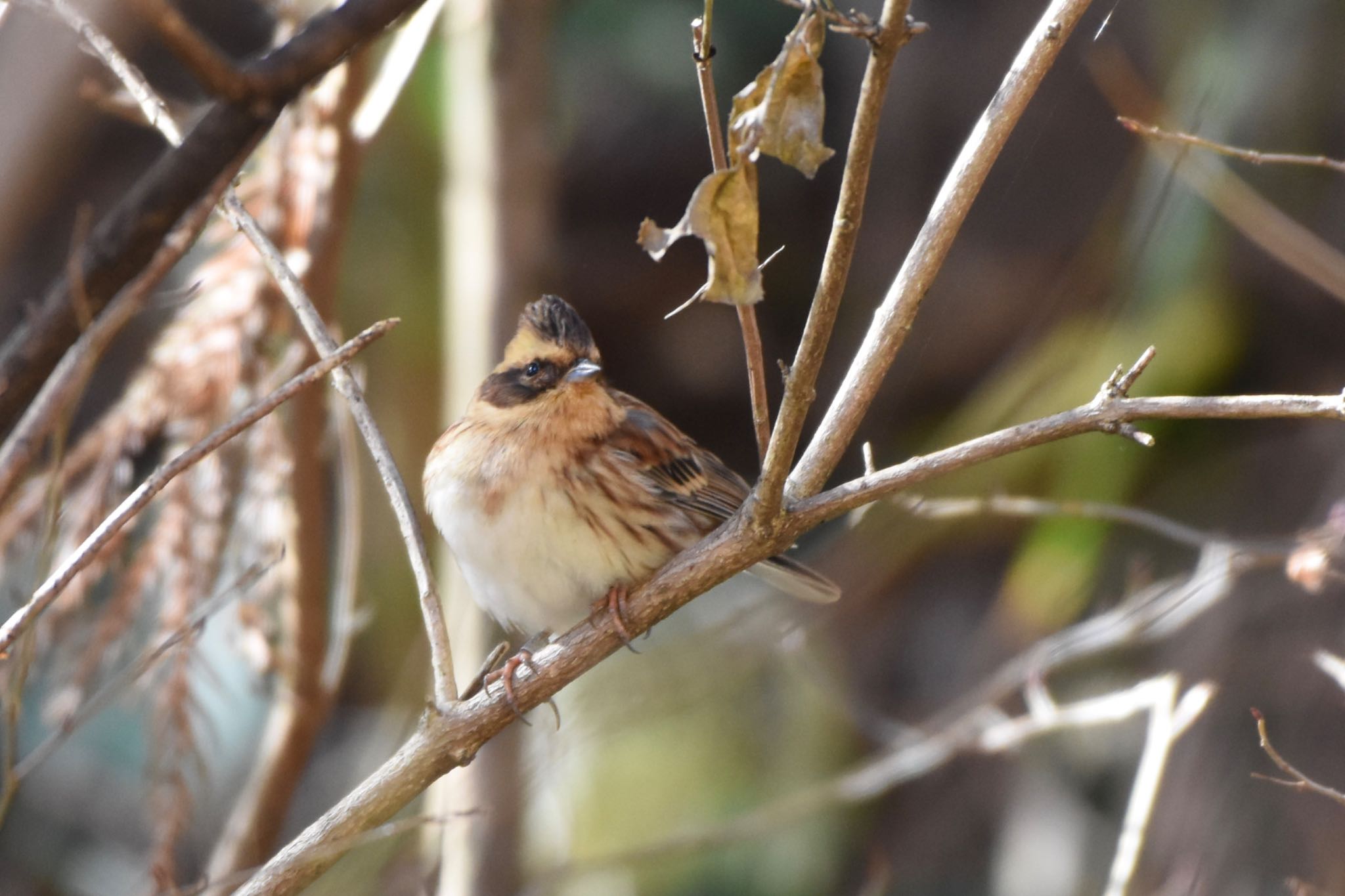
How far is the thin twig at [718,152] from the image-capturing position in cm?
190

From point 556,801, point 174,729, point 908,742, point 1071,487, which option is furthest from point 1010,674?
point 174,729

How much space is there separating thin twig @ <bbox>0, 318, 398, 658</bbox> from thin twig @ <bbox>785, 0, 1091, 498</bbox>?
721mm

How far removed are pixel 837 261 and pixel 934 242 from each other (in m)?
0.31

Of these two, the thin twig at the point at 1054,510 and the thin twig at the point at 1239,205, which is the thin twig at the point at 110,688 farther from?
the thin twig at the point at 1239,205

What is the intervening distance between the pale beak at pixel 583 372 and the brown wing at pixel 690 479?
26 centimetres

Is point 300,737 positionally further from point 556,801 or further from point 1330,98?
point 1330,98

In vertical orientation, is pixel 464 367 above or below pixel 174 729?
above

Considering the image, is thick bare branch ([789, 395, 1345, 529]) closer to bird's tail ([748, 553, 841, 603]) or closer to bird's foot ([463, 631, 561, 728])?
bird's foot ([463, 631, 561, 728])

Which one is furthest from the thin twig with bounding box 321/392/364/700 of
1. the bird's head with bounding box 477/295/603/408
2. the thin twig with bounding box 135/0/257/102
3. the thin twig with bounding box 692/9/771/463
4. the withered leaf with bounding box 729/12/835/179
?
the withered leaf with bounding box 729/12/835/179

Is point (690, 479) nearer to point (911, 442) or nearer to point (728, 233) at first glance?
point (728, 233)

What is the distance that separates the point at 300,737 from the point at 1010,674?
2326 millimetres

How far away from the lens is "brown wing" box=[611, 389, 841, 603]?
3613 millimetres

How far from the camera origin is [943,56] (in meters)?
6.56

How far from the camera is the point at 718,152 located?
1996 mm
